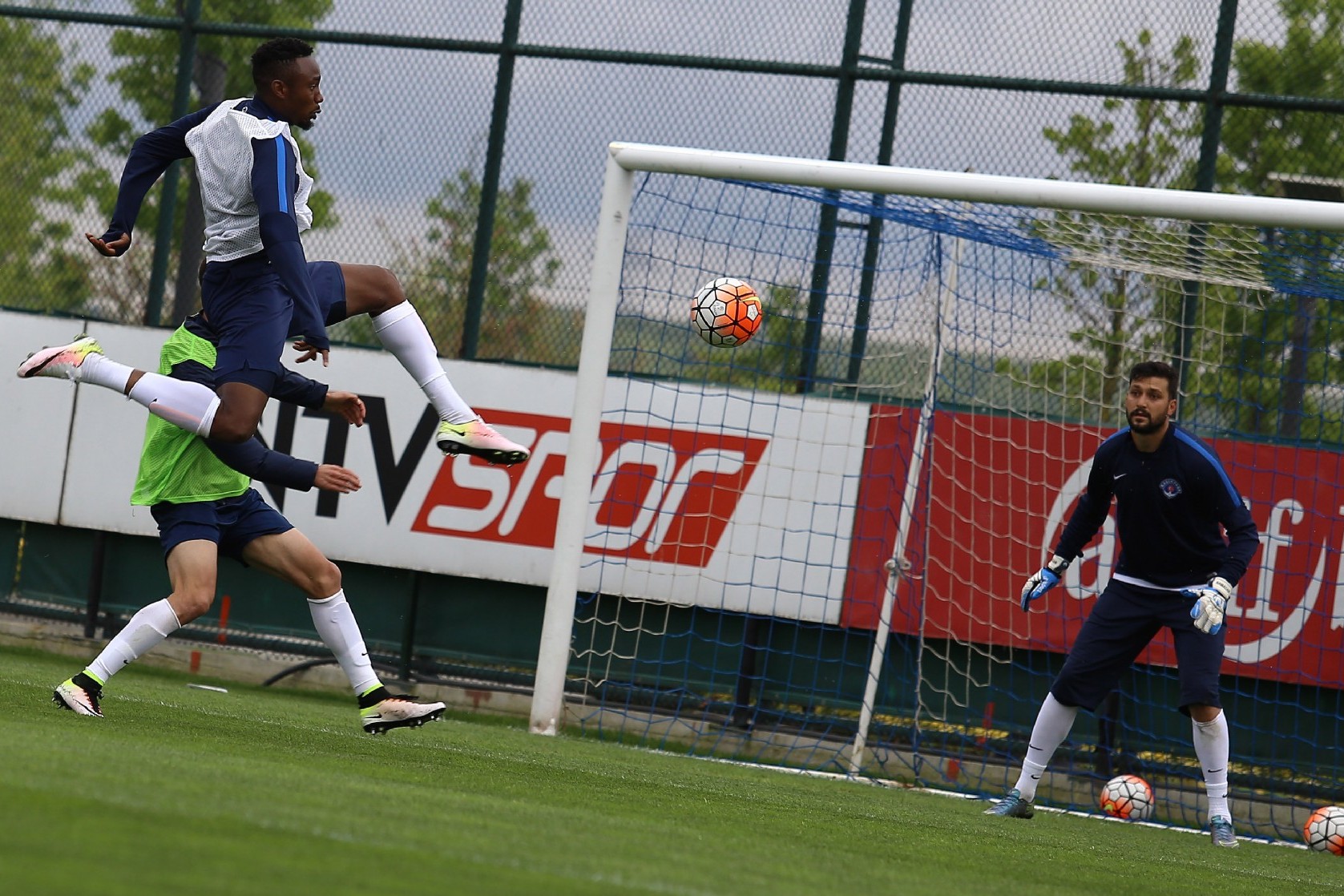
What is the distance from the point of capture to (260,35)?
10.0m

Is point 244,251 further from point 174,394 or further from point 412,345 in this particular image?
point 412,345

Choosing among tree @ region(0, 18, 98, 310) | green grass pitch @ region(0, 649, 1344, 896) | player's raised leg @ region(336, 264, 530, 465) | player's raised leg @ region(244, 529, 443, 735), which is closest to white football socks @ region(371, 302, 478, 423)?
player's raised leg @ region(336, 264, 530, 465)

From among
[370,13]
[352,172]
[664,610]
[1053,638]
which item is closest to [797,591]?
[664,610]

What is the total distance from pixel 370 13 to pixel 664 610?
14.2 ft

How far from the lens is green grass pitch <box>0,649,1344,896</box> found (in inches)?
115

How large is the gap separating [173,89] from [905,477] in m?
5.54

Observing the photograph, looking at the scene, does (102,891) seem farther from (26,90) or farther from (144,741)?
(26,90)

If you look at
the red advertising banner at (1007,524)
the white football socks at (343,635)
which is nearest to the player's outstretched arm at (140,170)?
the white football socks at (343,635)

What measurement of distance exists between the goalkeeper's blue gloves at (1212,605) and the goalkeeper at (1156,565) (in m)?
0.06

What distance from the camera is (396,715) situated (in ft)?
18.2

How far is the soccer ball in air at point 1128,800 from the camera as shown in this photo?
772 cm

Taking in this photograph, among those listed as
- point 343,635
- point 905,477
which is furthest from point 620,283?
point 343,635

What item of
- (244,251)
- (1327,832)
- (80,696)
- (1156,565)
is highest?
(244,251)

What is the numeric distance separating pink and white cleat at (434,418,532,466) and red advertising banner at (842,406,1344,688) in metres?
3.12
